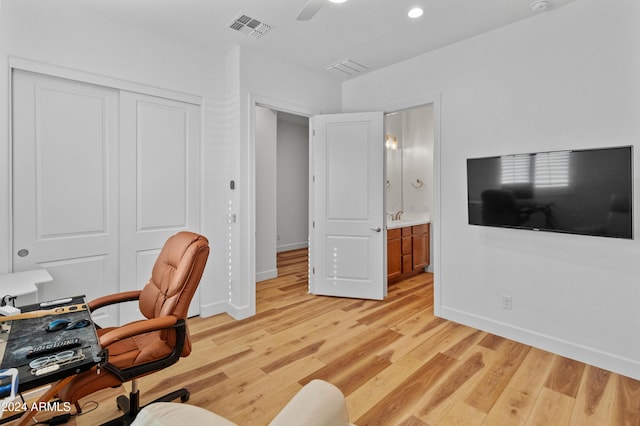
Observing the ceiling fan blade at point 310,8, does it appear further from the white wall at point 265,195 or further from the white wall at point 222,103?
the white wall at point 265,195

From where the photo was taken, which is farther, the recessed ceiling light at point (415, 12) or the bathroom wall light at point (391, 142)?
the bathroom wall light at point (391, 142)

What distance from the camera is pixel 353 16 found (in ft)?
9.11

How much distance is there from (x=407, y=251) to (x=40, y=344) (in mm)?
4227

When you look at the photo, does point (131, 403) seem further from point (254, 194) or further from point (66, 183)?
point (254, 194)

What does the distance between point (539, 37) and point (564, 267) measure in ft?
6.30

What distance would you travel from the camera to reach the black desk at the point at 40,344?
1.04 metres

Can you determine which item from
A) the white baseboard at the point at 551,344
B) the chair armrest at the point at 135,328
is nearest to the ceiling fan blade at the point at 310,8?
the chair armrest at the point at 135,328

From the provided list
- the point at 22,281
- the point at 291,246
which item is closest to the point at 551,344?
the point at 22,281

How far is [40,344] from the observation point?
4.09 feet

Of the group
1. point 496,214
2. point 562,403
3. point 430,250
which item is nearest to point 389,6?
point 496,214

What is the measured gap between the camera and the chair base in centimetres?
178

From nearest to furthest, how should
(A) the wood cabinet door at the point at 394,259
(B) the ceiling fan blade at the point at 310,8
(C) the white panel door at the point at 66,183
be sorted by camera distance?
1. (B) the ceiling fan blade at the point at 310,8
2. (C) the white panel door at the point at 66,183
3. (A) the wood cabinet door at the point at 394,259

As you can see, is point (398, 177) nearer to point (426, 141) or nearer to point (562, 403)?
point (426, 141)

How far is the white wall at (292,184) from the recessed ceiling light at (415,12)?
423 centimetres
